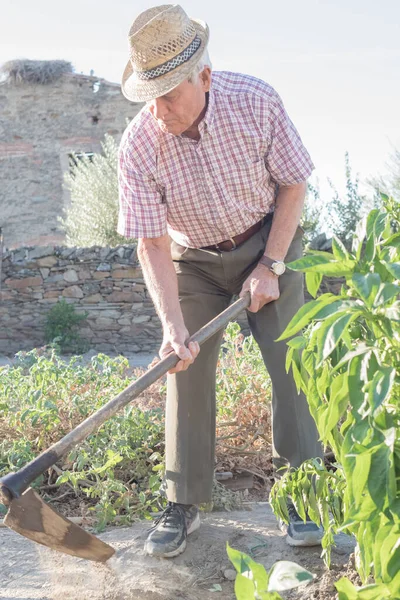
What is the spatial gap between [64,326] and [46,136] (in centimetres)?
644

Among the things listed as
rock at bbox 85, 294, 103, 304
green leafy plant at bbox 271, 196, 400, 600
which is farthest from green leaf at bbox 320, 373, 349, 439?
rock at bbox 85, 294, 103, 304

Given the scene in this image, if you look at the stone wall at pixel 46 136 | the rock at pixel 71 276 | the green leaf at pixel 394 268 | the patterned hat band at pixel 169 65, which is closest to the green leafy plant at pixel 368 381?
the green leaf at pixel 394 268

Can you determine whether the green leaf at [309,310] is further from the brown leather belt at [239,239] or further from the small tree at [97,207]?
the small tree at [97,207]

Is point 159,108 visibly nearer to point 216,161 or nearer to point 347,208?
point 216,161

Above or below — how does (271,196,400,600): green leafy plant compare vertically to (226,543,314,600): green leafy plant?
above

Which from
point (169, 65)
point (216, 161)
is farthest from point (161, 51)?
point (216, 161)

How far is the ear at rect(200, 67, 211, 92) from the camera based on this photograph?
9.19 feet


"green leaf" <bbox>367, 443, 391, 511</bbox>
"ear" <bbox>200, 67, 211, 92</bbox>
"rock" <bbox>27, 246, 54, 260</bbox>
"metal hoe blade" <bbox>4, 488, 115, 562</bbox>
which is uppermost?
"ear" <bbox>200, 67, 211, 92</bbox>

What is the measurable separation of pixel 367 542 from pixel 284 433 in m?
1.49

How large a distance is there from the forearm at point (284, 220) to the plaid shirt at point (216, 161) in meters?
0.05

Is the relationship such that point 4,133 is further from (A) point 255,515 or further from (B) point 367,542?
(B) point 367,542

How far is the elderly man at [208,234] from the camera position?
293cm

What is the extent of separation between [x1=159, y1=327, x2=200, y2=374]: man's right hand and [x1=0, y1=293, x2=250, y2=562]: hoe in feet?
0.32

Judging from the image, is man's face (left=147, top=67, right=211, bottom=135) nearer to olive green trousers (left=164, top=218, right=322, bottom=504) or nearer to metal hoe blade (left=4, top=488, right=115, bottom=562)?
olive green trousers (left=164, top=218, right=322, bottom=504)
